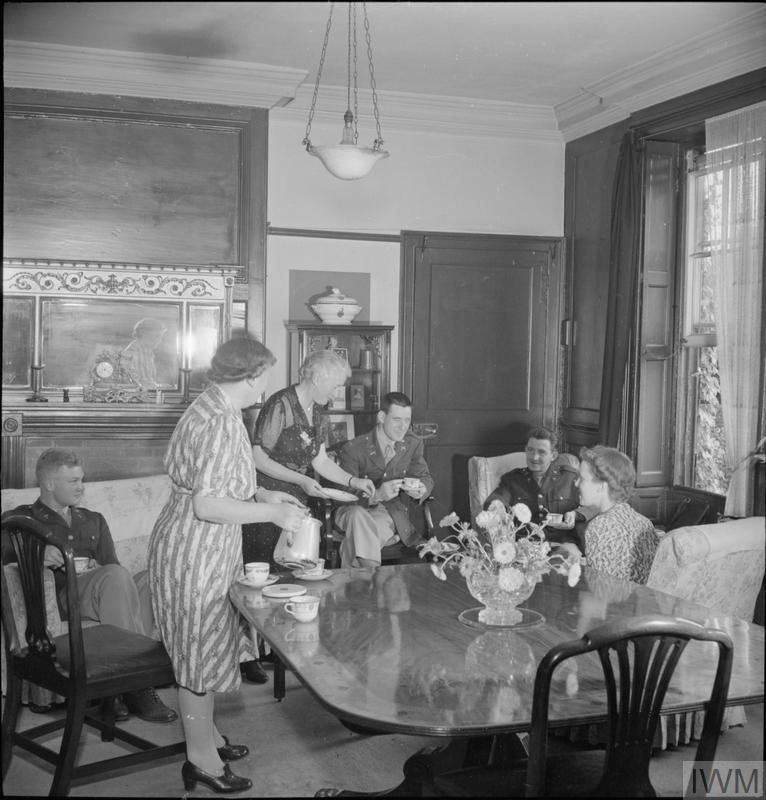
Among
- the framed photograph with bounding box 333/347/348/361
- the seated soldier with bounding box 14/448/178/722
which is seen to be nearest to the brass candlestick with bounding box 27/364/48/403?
the seated soldier with bounding box 14/448/178/722

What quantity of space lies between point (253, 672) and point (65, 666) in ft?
3.95

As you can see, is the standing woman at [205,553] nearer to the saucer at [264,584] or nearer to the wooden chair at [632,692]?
the saucer at [264,584]

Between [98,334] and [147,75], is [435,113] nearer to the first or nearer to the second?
[147,75]

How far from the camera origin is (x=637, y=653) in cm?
175

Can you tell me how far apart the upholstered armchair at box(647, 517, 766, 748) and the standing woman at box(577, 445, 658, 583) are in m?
0.08

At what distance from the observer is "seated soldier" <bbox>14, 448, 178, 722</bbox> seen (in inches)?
127

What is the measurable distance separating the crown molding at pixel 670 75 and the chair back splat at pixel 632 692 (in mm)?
2696

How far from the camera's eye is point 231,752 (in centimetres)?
287

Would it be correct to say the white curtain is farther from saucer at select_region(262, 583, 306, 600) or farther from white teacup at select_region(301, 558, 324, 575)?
saucer at select_region(262, 583, 306, 600)

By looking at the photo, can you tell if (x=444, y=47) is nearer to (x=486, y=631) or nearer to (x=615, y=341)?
(x=615, y=341)

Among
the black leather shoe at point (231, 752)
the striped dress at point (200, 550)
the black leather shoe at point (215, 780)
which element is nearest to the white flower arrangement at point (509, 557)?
the striped dress at point (200, 550)

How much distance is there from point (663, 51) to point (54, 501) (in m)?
3.26

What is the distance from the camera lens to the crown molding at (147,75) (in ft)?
14.7

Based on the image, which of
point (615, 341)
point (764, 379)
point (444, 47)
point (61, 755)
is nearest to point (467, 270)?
point (615, 341)
